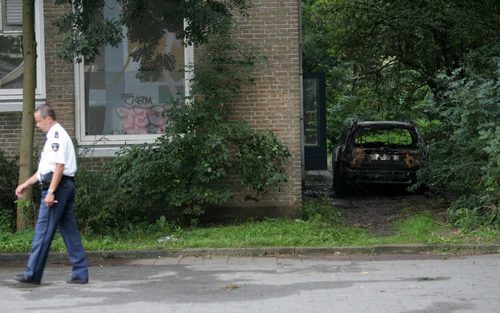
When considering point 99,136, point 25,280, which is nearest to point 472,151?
point 99,136

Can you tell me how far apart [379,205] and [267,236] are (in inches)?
205

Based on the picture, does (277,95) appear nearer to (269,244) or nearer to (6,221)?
(269,244)

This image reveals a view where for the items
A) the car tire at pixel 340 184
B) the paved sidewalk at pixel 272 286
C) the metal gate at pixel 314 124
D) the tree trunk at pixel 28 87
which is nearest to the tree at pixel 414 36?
the metal gate at pixel 314 124

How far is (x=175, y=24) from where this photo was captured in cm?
1079

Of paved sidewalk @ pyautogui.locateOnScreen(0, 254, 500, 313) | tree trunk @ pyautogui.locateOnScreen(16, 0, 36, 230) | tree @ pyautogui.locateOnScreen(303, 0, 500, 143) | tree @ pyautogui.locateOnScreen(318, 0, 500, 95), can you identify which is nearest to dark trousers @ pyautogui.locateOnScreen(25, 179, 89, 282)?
paved sidewalk @ pyautogui.locateOnScreen(0, 254, 500, 313)

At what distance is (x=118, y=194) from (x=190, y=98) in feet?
6.32

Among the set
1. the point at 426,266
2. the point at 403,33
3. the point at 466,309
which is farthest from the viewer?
the point at 403,33

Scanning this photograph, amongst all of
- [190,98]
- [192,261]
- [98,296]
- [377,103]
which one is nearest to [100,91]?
[190,98]

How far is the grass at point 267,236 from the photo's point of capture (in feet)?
33.0

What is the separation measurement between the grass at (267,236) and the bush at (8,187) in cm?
63

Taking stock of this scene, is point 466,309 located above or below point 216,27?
below

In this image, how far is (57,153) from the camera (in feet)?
24.9

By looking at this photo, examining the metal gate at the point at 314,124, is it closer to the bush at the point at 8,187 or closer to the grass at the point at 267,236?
the grass at the point at 267,236

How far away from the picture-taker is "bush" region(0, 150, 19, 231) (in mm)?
11000
